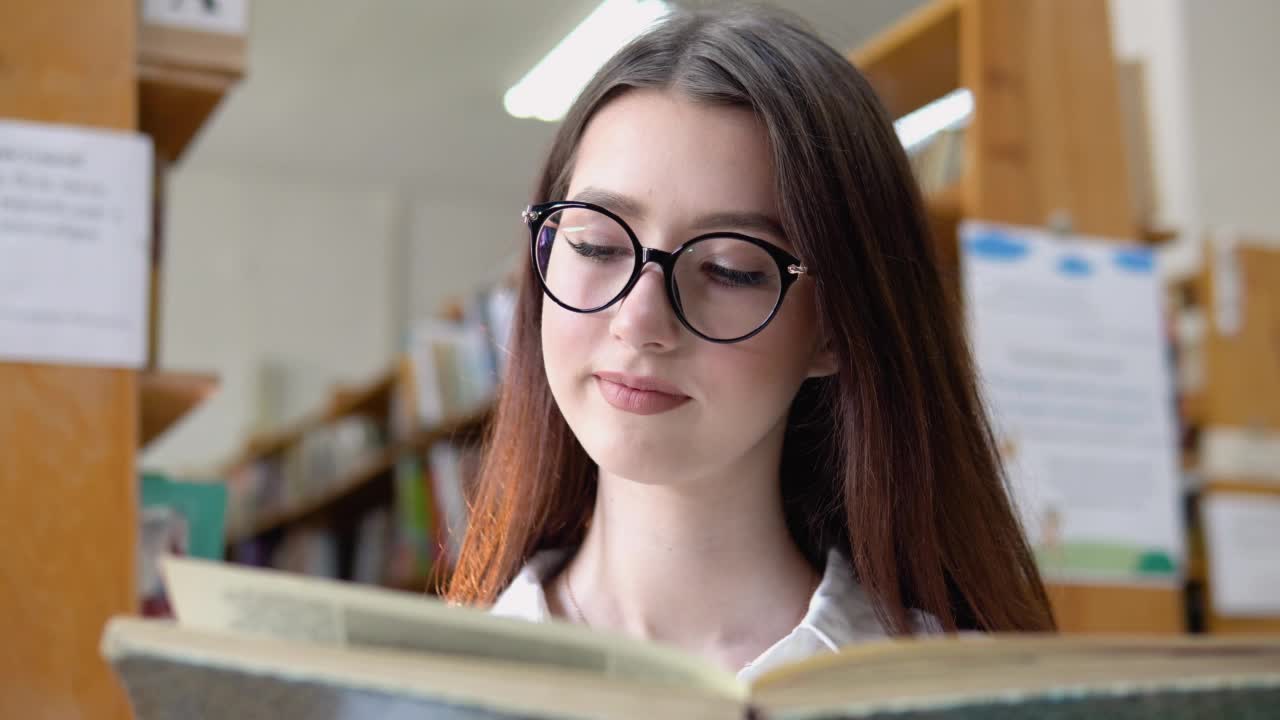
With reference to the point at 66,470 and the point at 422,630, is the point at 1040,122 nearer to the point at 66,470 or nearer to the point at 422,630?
the point at 66,470

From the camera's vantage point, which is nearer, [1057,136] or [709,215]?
[709,215]

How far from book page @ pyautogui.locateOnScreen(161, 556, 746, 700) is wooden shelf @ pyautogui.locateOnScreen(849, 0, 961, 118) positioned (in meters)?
1.81

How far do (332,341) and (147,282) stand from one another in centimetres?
525

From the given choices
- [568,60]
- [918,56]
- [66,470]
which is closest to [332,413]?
[568,60]

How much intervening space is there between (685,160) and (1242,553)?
2375mm

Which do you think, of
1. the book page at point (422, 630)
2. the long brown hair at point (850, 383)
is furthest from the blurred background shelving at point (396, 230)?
the book page at point (422, 630)

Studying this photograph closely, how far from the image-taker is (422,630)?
582 millimetres

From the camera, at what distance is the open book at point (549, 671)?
0.52m

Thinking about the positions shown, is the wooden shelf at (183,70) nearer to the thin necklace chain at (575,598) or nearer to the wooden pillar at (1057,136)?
the thin necklace chain at (575,598)

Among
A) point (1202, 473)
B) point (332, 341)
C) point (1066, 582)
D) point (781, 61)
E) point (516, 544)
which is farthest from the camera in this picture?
point (332, 341)

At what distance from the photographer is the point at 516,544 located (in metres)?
1.29

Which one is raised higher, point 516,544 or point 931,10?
point 931,10

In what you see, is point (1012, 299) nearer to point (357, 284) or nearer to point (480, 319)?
point (480, 319)

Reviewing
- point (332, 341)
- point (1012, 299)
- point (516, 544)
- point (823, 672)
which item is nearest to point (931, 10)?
point (1012, 299)
